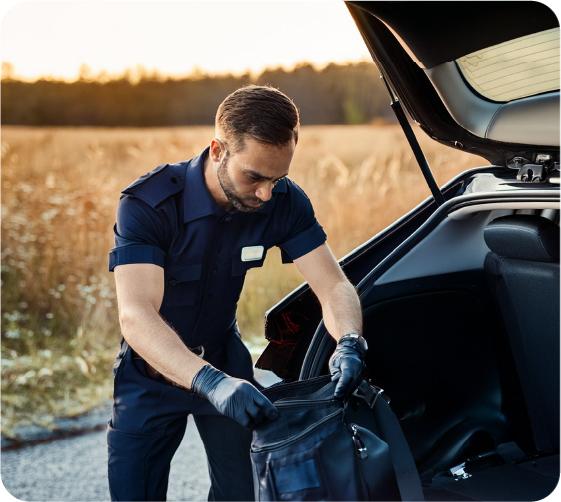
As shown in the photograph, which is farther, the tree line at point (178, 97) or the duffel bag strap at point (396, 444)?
the tree line at point (178, 97)

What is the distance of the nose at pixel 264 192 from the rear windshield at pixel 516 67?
684 mm

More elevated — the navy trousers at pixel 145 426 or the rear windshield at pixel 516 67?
the rear windshield at pixel 516 67

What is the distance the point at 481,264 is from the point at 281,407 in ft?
3.16

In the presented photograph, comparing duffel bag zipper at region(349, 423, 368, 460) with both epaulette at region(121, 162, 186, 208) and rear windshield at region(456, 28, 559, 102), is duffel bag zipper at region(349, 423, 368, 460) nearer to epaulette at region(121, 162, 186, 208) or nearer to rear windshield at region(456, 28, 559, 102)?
epaulette at region(121, 162, 186, 208)

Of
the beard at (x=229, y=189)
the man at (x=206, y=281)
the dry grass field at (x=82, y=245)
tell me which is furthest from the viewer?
the dry grass field at (x=82, y=245)

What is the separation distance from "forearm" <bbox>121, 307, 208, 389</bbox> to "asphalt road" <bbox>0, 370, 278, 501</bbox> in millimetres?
1583

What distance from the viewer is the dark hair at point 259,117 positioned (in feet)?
7.23

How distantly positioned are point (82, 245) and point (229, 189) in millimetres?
3445

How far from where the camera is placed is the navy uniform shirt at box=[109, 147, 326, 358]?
2.23m

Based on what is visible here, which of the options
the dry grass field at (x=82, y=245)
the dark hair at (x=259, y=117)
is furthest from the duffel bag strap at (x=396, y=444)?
the dry grass field at (x=82, y=245)

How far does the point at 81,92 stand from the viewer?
24.8ft

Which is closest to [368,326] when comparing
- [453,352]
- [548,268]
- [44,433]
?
[453,352]

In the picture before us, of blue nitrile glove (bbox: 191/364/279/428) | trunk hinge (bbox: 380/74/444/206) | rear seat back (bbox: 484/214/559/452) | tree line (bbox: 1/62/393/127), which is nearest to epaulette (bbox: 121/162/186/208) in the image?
blue nitrile glove (bbox: 191/364/279/428)

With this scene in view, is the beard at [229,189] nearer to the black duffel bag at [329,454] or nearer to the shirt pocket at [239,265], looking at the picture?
the shirt pocket at [239,265]
